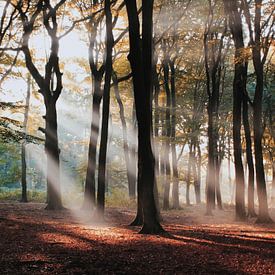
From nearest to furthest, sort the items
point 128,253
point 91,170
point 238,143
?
point 128,253 → point 238,143 → point 91,170

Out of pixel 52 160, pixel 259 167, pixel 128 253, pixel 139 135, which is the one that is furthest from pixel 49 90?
pixel 128 253

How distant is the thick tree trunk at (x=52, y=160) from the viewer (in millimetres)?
20047

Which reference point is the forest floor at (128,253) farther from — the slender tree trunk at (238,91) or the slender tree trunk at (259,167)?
the slender tree trunk at (238,91)

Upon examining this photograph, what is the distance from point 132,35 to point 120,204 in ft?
62.1

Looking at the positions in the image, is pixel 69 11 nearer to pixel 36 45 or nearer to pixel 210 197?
pixel 36 45

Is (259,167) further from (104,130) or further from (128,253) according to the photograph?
(128,253)

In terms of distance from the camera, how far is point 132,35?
10.6 meters

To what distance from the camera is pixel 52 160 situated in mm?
20297

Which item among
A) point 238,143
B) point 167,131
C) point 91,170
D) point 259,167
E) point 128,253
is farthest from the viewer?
point 167,131

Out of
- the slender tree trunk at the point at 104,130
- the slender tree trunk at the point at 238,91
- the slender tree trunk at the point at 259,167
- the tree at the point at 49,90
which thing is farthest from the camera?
the tree at the point at 49,90

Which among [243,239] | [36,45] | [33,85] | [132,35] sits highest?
[36,45]

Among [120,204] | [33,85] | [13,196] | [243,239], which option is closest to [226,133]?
[120,204]

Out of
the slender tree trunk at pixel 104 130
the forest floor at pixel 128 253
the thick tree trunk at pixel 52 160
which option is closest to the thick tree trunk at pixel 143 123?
the forest floor at pixel 128 253

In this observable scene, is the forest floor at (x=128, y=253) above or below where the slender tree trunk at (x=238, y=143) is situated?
below
